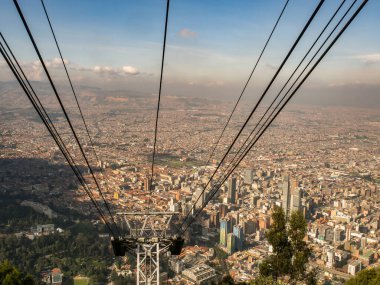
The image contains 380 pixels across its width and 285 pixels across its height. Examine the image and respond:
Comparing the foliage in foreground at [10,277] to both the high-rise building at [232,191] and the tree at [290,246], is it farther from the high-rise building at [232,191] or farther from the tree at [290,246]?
the high-rise building at [232,191]

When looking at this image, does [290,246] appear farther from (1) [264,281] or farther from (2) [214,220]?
(2) [214,220]

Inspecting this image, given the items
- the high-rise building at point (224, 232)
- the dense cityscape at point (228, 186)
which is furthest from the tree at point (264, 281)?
the high-rise building at point (224, 232)

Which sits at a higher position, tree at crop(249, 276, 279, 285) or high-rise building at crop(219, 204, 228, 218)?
tree at crop(249, 276, 279, 285)

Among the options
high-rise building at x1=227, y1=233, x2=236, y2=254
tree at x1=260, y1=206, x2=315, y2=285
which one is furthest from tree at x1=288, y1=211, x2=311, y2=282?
high-rise building at x1=227, y1=233, x2=236, y2=254

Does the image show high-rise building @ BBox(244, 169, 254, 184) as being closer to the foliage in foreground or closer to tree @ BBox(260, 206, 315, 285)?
tree @ BBox(260, 206, 315, 285)

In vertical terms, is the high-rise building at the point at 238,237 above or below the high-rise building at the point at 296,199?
below

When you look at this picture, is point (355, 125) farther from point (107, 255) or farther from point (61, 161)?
point (107, 255)

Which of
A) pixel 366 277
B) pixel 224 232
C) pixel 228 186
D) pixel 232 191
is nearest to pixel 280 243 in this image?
pixel 366 277

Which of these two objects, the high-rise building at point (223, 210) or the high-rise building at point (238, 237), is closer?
the high-rise building at point (238, 237)

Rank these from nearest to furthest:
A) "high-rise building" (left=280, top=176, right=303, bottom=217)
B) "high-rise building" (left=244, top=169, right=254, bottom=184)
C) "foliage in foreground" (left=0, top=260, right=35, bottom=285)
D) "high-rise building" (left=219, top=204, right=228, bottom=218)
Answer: "foliage in foreground" (left=0, top=260, right=35, bottom=285) < "high-rise building" (left=219, top=204, right=228, bottom=218) < "high-rise building" (left=280, top=176, right=303, bottom=217) < "high-rise building" (left=244, top=169, right=254, bottom=184)

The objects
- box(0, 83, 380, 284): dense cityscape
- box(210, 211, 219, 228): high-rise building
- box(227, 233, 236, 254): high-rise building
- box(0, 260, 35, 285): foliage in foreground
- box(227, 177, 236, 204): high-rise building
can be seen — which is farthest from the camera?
box(227, 177, 236, 204): high-rise building
